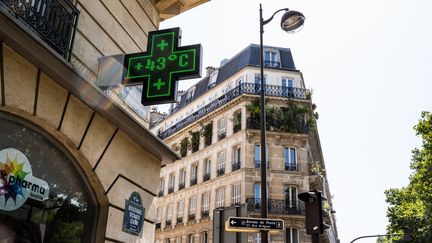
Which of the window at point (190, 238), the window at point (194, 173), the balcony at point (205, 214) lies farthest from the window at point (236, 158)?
the window at point (190, 238)

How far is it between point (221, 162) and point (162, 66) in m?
26.7

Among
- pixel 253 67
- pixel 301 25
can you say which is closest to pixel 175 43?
pixel 301 25

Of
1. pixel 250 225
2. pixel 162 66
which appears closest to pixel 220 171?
pixel 250 225

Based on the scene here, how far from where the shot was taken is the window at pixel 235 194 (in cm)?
2913

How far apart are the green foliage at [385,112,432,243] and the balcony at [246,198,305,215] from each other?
285 inches

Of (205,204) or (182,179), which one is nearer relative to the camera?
(205,204)

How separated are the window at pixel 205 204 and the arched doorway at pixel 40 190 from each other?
26.7 m

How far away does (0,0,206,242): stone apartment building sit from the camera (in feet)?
14.1

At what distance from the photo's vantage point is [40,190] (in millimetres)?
A: 4789

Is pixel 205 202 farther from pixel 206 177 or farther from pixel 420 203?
pixel 420 203

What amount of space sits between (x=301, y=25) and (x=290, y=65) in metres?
25.3

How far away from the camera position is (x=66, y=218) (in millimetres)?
5234

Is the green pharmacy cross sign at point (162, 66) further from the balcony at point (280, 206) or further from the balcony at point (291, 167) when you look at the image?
the balcony at point (291, 167)

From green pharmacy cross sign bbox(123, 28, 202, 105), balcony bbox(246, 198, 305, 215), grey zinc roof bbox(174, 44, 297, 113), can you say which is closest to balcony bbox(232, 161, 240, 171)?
balcony bbox(246, 198, 305, 215)
